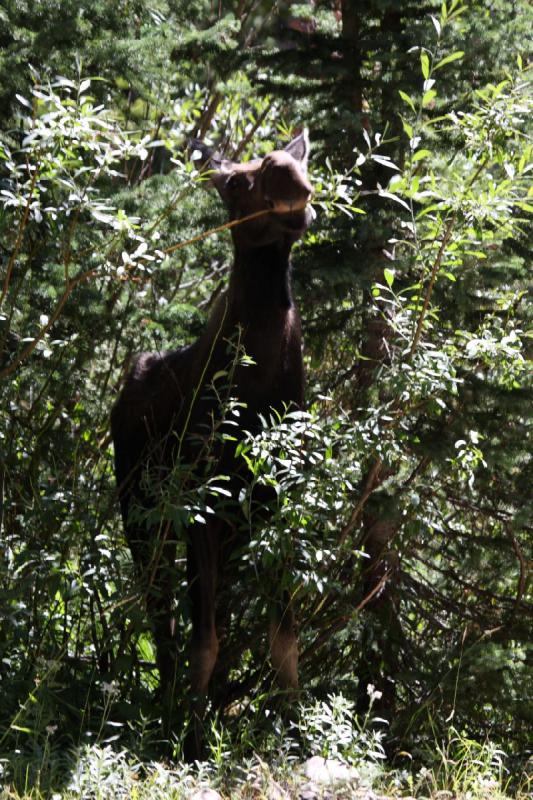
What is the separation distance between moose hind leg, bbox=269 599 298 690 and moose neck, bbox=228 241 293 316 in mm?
1495

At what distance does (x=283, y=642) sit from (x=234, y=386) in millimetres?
1362

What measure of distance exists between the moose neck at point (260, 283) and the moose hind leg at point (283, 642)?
1.50 meters

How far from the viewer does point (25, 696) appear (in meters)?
5.07

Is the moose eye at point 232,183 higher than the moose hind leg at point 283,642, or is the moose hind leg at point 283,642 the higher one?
the moose eye at point 232,183

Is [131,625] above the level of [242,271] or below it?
below

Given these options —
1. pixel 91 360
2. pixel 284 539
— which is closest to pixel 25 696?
pixel 284 539

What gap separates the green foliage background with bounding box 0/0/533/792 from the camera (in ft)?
16.9

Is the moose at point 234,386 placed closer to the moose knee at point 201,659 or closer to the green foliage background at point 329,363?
the moose knee at point 201,659

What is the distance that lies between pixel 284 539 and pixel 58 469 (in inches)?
75.8

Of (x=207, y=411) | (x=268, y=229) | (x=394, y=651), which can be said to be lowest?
(x=394, y=651)

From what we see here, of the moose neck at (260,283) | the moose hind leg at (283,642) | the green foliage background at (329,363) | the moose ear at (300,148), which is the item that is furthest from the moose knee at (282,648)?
the moose ear at (300,148)

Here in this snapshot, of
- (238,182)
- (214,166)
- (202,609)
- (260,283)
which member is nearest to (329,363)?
(260,283)

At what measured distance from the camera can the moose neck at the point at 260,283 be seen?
5.29m

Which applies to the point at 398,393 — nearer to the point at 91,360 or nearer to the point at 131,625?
the point at 131,625
